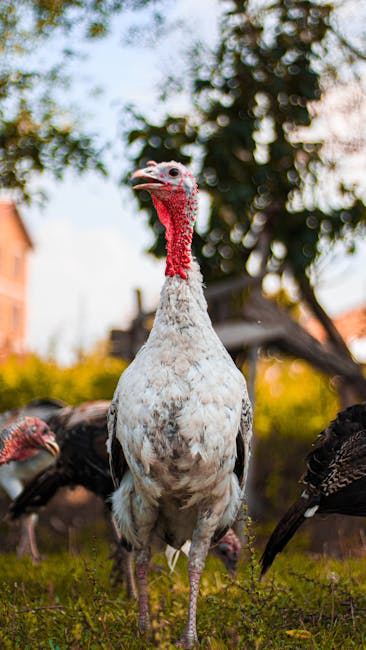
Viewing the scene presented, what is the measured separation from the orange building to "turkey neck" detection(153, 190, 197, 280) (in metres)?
32.3

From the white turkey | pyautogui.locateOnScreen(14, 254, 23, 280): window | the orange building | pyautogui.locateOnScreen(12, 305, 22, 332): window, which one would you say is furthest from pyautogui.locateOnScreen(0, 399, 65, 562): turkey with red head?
pyautogui.locateOnScreen(14, 254, 23, 280): window

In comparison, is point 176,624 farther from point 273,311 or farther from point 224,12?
point 224,12

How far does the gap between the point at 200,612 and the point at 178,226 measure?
8.32ft

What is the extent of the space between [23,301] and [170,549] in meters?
35.4

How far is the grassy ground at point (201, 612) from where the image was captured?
385 cm

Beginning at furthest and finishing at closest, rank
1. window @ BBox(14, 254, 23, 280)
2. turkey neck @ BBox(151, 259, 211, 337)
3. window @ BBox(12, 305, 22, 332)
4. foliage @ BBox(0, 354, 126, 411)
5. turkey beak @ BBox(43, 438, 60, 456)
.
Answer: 1. window @ BBox(14, 254, 23, 280)
2. window @ BBox(12, 305, 22, 332)
3. foliage @ BBox(0, 354, 126, 411)
4. turkey beak @ BBox(43, 438, 60, 456)
5. turkey neck @ BBox(151, 259, 211, 337)

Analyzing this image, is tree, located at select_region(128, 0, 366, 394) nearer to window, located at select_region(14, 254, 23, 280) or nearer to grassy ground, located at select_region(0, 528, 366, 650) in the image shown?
grassy ground, located at select_region(0, 528, 366, 650)

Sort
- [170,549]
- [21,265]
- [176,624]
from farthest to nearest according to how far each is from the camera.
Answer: [21,265]
[170,549]
[176,624]

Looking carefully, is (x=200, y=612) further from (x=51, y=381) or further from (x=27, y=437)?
(x=51, y=381)

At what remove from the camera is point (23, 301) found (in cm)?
3950

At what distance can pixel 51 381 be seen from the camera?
10.1 metres

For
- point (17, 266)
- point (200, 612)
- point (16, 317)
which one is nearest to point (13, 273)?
point (17, 266)

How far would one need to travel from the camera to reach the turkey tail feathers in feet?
15.9

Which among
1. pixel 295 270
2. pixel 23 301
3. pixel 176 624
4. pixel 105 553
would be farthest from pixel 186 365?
pixel 23 301
